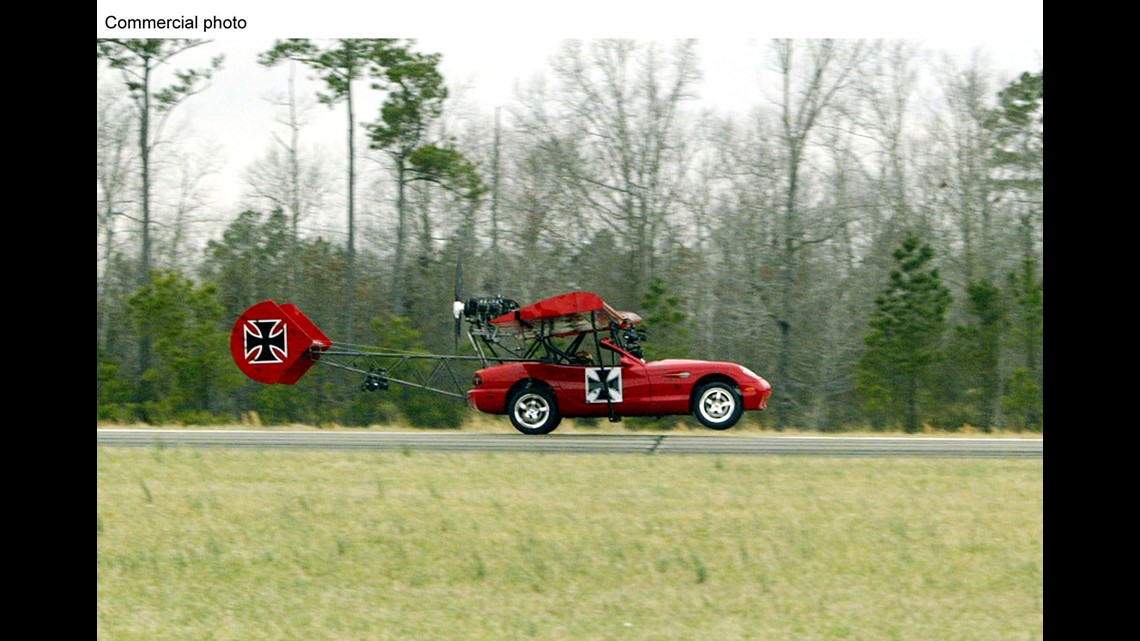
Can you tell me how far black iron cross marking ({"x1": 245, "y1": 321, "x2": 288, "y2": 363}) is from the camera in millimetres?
22297

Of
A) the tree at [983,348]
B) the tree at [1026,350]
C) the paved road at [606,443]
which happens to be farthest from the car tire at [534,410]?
the tree at [1026,350]

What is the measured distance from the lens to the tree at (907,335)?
90.4 ft

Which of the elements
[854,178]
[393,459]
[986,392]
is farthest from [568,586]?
[854,178]

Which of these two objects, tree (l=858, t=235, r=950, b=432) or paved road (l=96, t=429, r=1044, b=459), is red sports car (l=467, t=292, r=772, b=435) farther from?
tree (l=858, t=235, r=950, b=432)

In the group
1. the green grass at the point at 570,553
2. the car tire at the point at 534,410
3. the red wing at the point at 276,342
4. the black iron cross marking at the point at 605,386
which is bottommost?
the green grass at the point at 570,553

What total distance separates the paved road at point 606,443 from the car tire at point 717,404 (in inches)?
22.3

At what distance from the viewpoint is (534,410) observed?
20641 millimetres

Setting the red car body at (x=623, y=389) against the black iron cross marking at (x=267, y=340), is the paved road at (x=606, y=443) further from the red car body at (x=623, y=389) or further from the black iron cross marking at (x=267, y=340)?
the black iron cross marking at (x=267, y=340)

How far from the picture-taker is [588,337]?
21547 mm

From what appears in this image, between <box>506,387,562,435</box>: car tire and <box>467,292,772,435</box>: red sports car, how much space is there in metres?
0.02

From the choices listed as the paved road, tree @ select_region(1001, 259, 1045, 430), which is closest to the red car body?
the paved road

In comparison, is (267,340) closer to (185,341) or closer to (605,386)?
(605,386)

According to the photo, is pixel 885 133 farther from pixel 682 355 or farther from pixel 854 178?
pixel 682 355

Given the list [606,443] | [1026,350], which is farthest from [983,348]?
[606,443]
